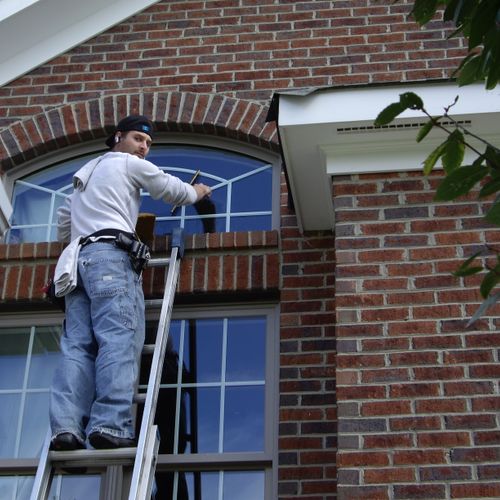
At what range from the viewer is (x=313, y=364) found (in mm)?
6113

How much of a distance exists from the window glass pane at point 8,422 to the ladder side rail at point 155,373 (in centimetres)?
109

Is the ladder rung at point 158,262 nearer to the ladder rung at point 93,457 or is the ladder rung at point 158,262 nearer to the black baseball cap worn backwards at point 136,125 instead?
the black baseball cap worn backwards at point 136,125

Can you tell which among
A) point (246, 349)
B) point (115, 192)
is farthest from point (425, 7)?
point (246, 349)

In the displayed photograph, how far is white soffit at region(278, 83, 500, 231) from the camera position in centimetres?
577

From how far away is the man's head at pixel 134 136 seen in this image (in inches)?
251

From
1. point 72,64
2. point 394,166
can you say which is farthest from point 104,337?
point 72,64

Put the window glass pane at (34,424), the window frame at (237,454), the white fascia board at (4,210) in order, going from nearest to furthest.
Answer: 1. the window frame at (237,454)
2. the window glass pane at (34,424)
3. the white fascia board at (4,210)

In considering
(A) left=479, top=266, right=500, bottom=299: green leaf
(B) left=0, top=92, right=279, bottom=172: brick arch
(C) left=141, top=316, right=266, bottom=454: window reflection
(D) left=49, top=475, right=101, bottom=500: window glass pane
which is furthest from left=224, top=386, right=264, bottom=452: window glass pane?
(A) left=479, top=266, right=500, bottom=299: green leaf

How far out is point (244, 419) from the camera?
240 inches

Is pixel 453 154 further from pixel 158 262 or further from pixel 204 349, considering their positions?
pixel 204 349

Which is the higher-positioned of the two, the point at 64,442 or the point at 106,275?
the point at 106,275

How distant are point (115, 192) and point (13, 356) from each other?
46.9 inches

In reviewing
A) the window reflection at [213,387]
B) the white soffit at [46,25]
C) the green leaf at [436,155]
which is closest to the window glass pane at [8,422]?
the window reflection at [213,387]

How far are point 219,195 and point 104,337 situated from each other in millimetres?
1862
